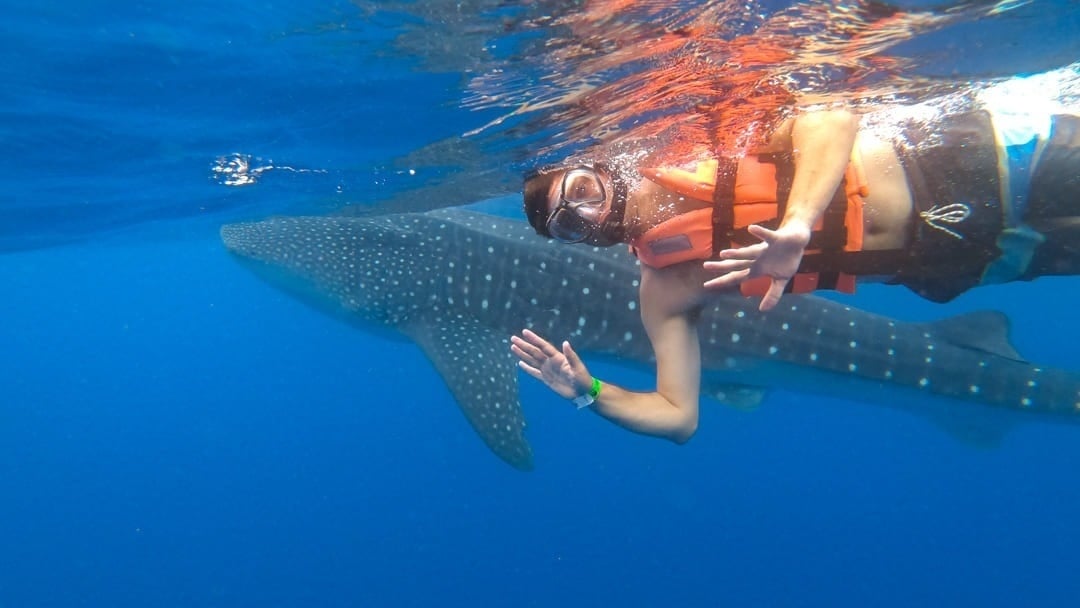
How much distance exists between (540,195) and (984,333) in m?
4.55

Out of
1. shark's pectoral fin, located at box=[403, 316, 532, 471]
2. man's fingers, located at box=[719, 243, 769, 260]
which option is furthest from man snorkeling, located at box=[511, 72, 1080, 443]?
shark's pectoral fin, located at box=[403, 316, 532, 471]

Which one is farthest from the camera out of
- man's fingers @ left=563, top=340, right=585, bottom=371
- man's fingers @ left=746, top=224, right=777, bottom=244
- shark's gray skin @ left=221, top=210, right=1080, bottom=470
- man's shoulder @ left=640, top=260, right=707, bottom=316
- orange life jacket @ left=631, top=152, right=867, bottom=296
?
shark's gray skin @ left=221, top=210, right=1080, bottom=470

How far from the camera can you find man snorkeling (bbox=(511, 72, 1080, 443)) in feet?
12.3

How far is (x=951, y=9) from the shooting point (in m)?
5.32

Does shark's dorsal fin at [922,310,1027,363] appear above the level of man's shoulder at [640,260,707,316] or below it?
below

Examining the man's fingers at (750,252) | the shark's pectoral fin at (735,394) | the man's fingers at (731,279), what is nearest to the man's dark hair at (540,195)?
the man's fingers at (731,279)

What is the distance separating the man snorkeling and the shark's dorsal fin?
6.03 ft

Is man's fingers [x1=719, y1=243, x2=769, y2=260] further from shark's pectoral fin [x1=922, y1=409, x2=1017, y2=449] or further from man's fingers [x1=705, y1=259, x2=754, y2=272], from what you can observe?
shark's pectoral fin [x1=922, y1=409, x2=1017, y2=449]

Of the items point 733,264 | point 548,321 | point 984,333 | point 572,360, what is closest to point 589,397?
point 572,360

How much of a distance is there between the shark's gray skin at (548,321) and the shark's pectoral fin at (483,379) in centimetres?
1

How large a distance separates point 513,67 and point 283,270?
15.0 ft

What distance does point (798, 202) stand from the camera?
335 centimetres

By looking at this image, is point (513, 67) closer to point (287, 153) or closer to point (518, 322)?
point (518, 322)

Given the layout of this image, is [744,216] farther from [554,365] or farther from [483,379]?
[483,379]
